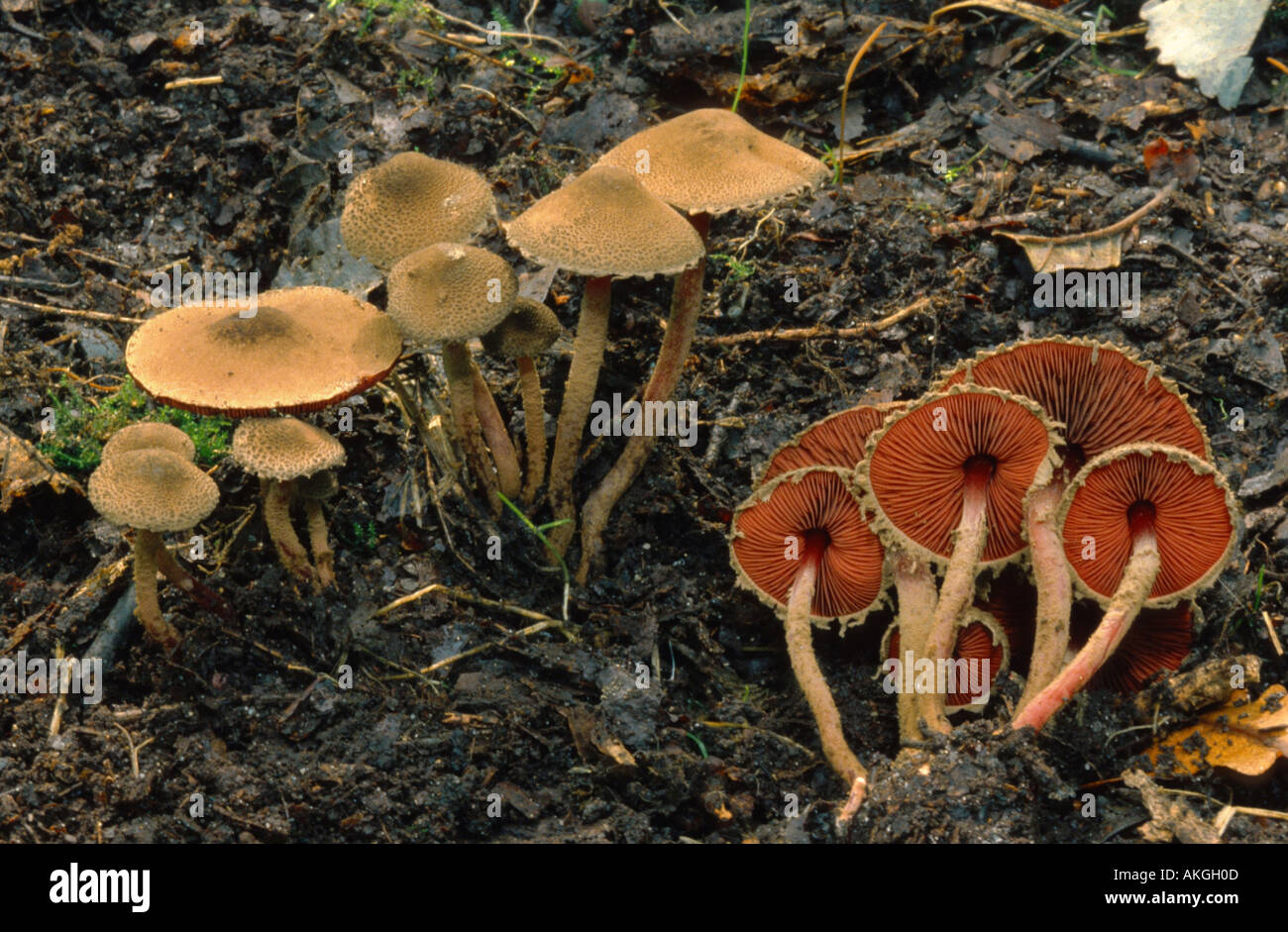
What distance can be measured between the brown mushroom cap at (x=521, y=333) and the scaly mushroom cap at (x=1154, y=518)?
187cm

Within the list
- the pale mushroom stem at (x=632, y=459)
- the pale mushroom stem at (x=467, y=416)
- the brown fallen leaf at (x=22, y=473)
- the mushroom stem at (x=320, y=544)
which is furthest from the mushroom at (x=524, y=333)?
the brown fallen leaf at (x=22, y=473)

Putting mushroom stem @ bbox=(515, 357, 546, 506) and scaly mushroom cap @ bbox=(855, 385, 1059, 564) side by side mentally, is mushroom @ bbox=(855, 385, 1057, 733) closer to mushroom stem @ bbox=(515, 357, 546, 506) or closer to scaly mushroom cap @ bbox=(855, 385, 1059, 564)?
scaly mushroom cap @ bbox=(855, 385, 1059, 564)

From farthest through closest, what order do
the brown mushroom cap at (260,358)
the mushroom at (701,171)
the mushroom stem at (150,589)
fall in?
the mushroom at (701,171), the mushroom stem at (150,589), the brown mushroom cap at (260,358)

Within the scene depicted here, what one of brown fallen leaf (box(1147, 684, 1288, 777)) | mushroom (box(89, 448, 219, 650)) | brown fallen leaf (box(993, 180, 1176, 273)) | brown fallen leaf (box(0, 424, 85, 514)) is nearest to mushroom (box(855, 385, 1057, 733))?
brown fallen leaf (box(1147, 684, 1288, 777))

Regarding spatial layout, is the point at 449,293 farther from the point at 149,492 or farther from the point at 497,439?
the point at 149,492

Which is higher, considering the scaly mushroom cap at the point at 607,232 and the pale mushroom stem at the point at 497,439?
the scaly mushroom cap at the point at 607,232

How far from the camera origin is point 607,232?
11.5 feet

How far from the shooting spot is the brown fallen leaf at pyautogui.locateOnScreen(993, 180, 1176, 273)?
4820 millimetres

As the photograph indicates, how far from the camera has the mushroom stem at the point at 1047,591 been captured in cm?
360

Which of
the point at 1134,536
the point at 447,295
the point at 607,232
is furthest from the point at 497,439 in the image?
the point at 1134,536

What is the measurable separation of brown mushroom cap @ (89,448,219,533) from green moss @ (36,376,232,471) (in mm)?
990

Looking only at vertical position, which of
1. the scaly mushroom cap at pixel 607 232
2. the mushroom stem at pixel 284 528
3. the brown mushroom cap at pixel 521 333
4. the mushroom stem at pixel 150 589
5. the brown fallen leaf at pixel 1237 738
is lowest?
the brown fallen leaf at pixel 1237 738

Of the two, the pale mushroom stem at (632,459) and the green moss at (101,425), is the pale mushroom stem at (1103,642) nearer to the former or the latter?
the pale mushroom stem at (632,459)

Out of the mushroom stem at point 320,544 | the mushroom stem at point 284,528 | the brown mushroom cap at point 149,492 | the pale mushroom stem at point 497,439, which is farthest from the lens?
the pale mushroom stem at point 497,439
